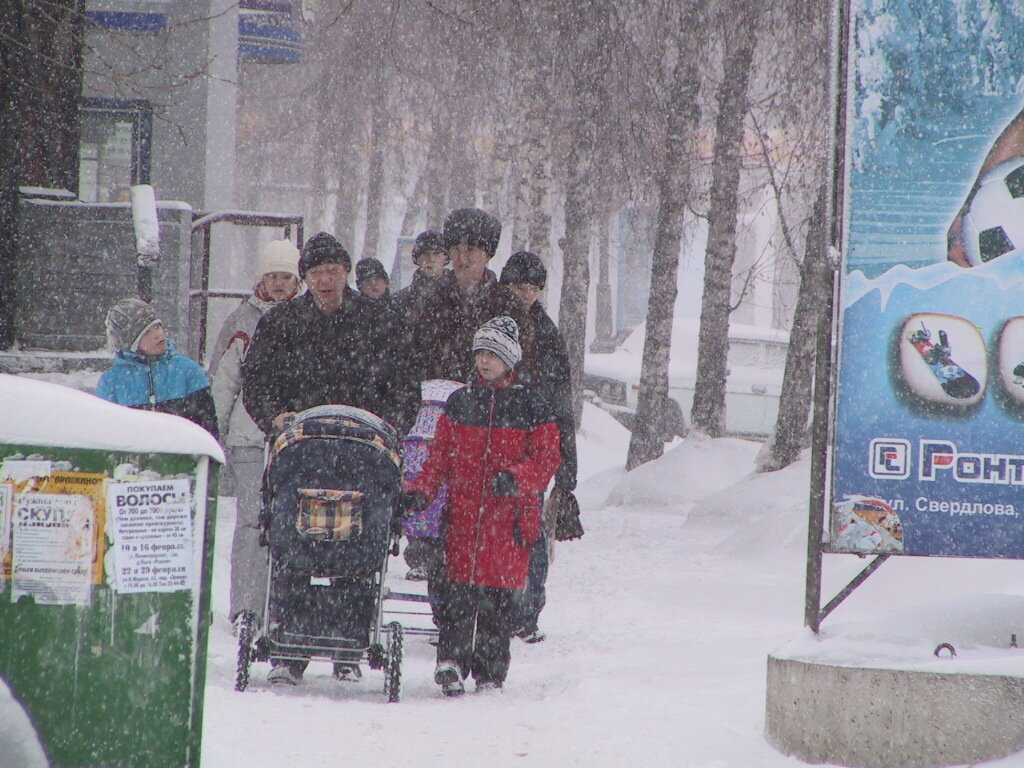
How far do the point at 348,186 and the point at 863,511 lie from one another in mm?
25636

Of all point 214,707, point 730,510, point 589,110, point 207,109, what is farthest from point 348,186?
point 214,707

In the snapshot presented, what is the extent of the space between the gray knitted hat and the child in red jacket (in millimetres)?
1616

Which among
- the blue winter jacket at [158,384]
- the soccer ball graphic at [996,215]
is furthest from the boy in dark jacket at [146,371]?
the soccer ball graphic at [996,215]

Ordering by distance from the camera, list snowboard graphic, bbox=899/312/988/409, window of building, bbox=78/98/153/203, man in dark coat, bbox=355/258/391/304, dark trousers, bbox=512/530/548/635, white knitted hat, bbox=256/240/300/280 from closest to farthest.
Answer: snowboard graphic, bbox=899/312/988/409 < dark trousers, bbox=512/530/548/635 < white knitted hat, bbox=256/240/300/280 < man in dark coat, bbox=355/258/391/304 < window of building, bbox=78/98/153/203

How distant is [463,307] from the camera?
6.50m

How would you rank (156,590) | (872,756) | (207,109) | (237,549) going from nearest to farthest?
1. (156,590)
2. (872,756)
3. (237,549)
4. (207,109)

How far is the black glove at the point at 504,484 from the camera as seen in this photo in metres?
5.36

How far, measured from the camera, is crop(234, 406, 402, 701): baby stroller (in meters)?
5.03

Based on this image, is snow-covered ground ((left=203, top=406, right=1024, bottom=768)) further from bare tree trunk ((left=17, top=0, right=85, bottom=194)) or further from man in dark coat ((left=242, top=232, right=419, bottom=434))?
bare tree trunk ((left=17, top=0, right=85, bottom=194))

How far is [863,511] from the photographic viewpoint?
4.61m

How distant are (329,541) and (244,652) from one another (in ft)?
1.82

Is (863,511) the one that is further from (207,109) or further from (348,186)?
(348,186)

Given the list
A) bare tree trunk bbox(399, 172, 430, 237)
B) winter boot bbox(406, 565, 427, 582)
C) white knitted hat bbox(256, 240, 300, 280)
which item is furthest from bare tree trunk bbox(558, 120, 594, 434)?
bare tree trunk bbox(399, 172, 430, 237)

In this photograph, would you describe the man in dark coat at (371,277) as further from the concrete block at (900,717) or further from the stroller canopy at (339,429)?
the concrete block at (900,717)
